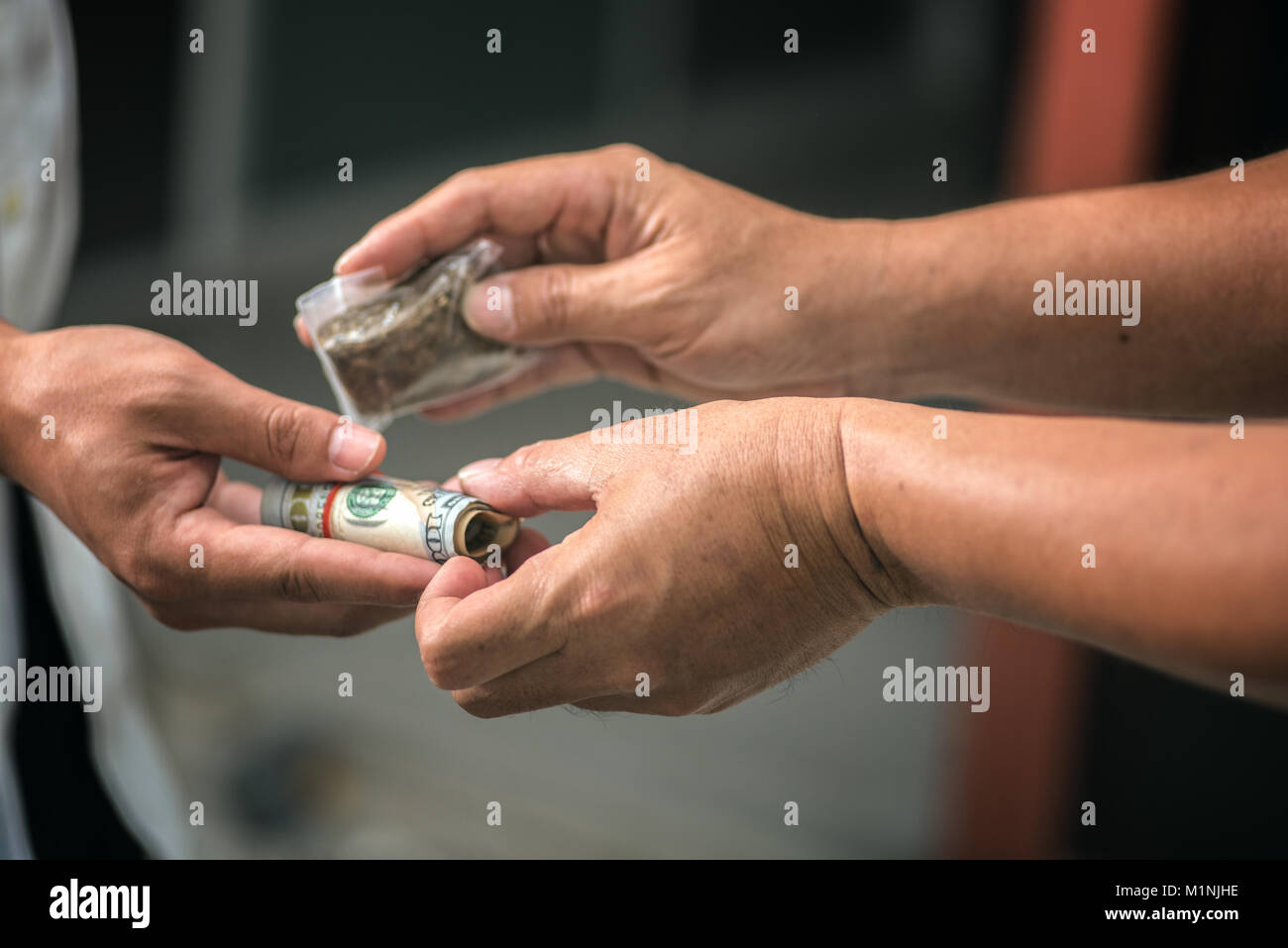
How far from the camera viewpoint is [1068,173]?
183 cm

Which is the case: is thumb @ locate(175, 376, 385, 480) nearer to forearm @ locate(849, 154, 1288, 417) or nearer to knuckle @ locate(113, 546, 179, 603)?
knuckle @ locate(113, 546, 179, 603)

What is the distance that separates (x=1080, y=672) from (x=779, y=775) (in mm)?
747

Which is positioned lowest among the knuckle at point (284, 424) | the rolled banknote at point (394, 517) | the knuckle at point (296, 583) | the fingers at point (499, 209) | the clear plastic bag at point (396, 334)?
the knuckle at point (296, 583)

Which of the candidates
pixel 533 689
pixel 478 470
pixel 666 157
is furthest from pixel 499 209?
pixel 666 157

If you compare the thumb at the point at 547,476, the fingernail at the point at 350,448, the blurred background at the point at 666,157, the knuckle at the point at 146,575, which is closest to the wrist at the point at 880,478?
the thumb at the point at 547,476

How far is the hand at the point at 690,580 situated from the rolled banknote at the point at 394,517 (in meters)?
0.08

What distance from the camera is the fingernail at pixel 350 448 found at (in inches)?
35.6

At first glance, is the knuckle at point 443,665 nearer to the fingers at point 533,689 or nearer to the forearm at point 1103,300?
the fingers at point 533,689

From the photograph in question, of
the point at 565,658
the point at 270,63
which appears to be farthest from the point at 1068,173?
the point at 270,63

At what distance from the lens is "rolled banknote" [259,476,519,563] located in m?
0.87

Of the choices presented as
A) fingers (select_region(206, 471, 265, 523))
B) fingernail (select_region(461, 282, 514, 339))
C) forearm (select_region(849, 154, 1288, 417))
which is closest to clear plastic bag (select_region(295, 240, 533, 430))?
fingernail (select_region(461, 282, 514, 339))

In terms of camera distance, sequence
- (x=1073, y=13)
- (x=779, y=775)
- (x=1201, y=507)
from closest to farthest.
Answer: (x=1201, y=507), (x=1073, y=13), (x=779, y=775)

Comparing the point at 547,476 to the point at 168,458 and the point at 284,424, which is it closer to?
the point at 284,424
